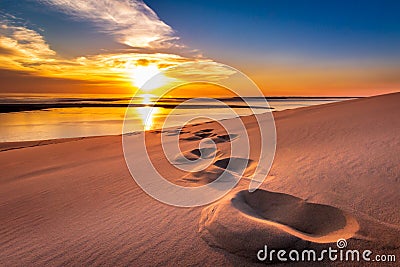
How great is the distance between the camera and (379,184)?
2502 mm

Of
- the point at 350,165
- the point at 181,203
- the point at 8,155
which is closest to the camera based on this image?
the point at 181,203

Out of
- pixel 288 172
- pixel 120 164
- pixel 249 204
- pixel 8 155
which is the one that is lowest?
pixel 8 155

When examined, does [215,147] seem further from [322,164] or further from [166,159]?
[322,164]

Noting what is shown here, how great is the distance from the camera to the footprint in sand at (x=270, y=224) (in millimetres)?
1820

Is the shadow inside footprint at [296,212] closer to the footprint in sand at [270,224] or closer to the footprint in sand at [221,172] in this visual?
the footprint in sand at [270,224]

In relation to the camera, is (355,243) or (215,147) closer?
(355,243)

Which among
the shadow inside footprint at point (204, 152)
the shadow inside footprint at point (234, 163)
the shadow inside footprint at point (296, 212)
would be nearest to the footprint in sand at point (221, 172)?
the shadow inside footprint at point (234, 163)

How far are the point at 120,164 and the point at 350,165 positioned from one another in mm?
3711

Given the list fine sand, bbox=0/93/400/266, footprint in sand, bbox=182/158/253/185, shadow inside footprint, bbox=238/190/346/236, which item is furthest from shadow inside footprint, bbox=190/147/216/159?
shadow inside footprint, bbox=238/190/346/236

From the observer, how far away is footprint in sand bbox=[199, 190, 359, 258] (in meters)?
1.82

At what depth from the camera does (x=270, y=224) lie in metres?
1.98

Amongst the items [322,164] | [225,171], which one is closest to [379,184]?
[322,164]

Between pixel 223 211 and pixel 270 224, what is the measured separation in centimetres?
42

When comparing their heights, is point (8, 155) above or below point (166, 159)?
below
